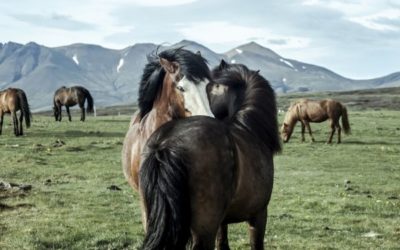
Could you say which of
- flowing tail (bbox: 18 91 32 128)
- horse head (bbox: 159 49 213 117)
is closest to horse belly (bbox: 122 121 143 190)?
horse head (bbox: 159 49 213 117)

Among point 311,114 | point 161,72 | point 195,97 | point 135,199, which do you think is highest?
point 161,72

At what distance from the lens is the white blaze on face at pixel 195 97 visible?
6.64 meters

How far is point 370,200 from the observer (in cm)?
1414

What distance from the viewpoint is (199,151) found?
17.8 feet

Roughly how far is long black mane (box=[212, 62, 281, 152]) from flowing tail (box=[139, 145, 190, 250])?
1523 mm

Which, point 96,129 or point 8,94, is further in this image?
point 96,129

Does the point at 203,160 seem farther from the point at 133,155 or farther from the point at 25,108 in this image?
the point at 25,108

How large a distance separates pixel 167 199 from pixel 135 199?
8.87 m

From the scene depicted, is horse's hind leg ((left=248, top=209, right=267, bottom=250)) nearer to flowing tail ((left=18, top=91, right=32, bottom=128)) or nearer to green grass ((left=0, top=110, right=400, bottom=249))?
green grass ((left=0, top=110, right=400, bottom=249))

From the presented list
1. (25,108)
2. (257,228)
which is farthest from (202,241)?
(25,108)

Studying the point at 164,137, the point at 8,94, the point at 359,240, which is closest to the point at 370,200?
the point at 359,240

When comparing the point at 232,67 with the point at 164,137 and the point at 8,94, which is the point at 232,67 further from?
the point at 8,94

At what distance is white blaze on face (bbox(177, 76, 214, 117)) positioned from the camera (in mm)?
6641

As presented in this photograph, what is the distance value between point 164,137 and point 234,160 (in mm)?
787
